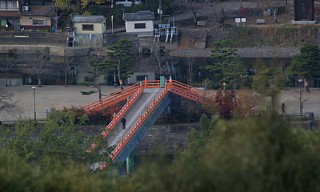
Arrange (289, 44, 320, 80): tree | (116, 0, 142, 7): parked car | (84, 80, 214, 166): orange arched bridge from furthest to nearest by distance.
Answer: (116, 0, 142, 7): parked car → (289, 44, 320, 80): tree → (84, 80, 214, 166): orange arched bridge

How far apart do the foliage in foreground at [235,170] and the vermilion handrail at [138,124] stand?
12865 millimetres

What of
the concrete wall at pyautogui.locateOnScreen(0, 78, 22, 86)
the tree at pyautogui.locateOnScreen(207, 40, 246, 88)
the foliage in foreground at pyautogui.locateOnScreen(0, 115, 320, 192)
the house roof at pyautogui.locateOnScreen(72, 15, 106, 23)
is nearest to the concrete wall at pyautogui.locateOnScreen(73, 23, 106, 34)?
the house roof at pyautogui.locateOnScreen(72, 15, 106, 23)

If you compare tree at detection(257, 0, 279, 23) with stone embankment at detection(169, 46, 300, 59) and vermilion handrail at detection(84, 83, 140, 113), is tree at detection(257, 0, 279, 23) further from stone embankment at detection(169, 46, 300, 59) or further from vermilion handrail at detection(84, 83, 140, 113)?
vermilion handrail at detection(84, 83, 140, 113)

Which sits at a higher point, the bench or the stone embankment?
the bench

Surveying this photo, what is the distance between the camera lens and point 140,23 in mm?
40719

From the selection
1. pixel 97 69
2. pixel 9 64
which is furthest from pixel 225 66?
pixel 9 64

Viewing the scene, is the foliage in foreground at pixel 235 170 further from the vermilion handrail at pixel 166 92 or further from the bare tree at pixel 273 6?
the bare tree at pixel 273 6

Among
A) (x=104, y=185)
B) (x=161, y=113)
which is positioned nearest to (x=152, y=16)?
(x=161, y=113)

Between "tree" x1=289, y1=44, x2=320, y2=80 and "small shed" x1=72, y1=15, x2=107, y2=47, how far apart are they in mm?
8099

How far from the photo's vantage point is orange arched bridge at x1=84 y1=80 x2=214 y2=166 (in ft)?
97.0

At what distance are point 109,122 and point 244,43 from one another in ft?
27.4

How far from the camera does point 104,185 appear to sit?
1492 cm

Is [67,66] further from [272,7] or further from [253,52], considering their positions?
[272,7]

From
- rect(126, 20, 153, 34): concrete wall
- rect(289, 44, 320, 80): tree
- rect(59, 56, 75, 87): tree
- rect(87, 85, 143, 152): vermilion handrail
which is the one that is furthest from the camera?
rect(126, 20, 153, 34): concrete wall
